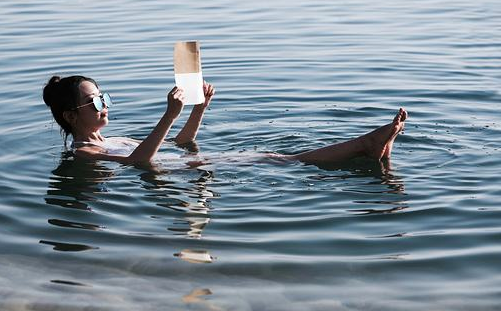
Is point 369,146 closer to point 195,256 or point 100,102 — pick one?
point 195,256

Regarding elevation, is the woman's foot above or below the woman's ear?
below

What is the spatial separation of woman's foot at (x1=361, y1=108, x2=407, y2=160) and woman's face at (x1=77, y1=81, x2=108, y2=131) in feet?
7.55

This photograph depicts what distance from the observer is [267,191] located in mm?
7887

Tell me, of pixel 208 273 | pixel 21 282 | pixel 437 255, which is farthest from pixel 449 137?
pixel 21 282

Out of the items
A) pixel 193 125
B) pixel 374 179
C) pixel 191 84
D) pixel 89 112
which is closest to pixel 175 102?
pixel 191 84

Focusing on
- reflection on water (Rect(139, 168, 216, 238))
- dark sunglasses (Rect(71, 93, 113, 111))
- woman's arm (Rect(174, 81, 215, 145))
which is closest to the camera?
reflection on water (Rect(139, 168, 216, 238))

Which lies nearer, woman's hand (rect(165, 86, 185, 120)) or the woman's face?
woman's hand (rect(165, 86, 185, 120))

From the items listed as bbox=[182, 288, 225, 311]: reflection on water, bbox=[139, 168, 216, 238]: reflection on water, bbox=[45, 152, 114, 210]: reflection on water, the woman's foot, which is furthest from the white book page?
bbox=[182, 288, 225, 311]: reflection on water

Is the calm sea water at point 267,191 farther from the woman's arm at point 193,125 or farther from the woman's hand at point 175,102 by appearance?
the woman's hand at point 175,102

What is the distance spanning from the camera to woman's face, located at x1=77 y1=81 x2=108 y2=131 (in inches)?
343

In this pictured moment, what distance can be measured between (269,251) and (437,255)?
41.9 inches

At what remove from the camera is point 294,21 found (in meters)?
17.3

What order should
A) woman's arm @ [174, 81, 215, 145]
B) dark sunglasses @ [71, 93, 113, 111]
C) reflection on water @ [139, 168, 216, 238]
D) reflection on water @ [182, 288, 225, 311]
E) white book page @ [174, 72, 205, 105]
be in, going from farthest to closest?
woman's arm @ [174, 81, 215, 145]
dark sunglasses @ [71, 93, 113, 111]
white book page @ [174, 72, 205, 105]
reflection on water @ [139, 168, 216, 238]
reflection on water @ [182, 288, 225, 311]

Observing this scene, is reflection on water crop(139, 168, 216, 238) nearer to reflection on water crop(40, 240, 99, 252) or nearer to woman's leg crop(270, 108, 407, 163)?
reflection on water crop(40, 240, 99, 252)
